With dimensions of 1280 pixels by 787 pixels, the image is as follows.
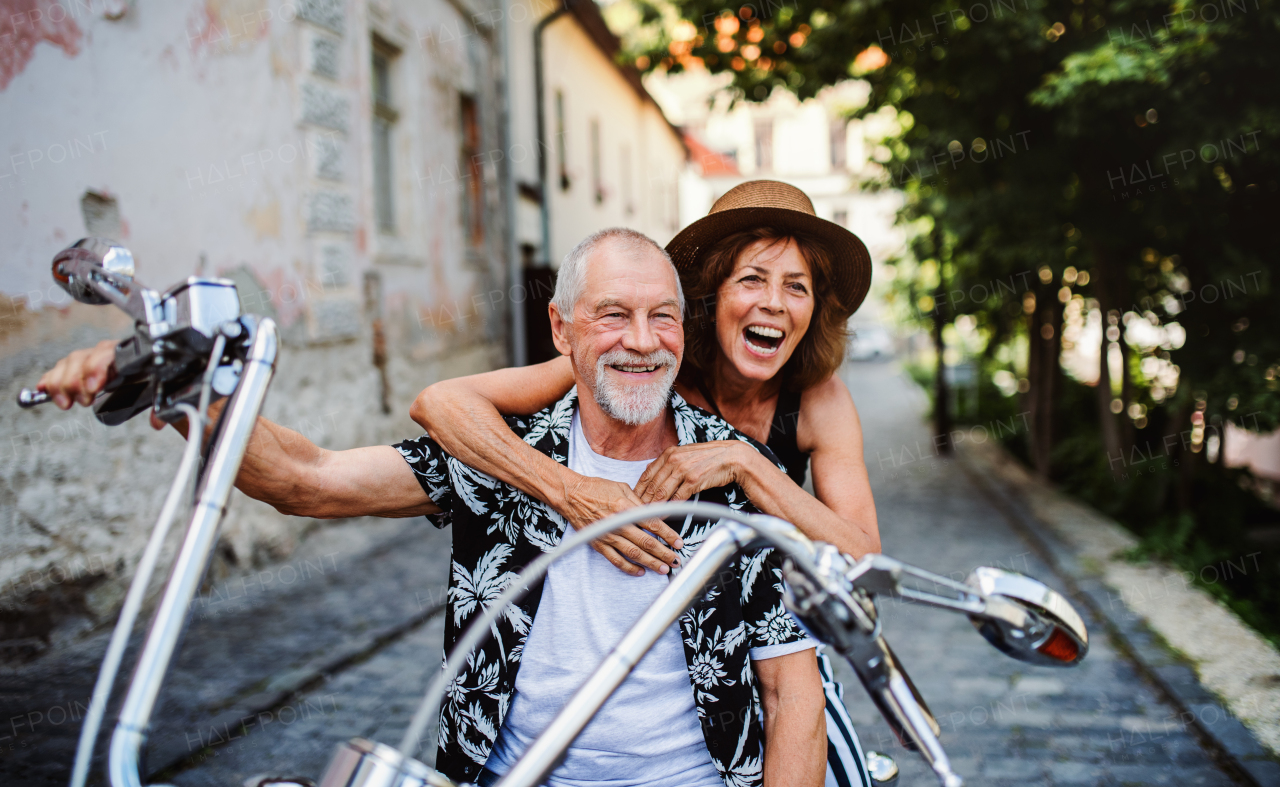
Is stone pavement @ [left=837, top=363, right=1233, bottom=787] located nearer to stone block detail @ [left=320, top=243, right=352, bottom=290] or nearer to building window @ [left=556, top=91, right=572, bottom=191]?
stone block detail @ [left=320, top=243, right=352, bottom=290]

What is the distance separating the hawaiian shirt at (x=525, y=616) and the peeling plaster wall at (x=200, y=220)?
3.16m

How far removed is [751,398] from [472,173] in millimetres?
8008

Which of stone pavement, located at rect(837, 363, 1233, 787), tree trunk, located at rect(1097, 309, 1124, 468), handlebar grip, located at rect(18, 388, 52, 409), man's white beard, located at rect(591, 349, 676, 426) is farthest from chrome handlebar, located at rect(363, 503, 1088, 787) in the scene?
tree trunk, located at rect(1097, 309, 1124, 468)

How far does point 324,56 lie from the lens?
6449mm

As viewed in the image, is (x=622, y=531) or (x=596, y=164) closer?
(x=622, y=531)

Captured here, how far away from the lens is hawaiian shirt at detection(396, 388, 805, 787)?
5.91 feet

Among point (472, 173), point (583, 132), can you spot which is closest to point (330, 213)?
point (472, 173)

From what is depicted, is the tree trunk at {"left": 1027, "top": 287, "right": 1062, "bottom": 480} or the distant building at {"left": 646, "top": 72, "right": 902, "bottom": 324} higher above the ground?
the distant building at {"left": 646, "top": 72, "right": 902, "bottom": 324}

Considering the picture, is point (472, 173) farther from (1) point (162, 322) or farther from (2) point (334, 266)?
(1) point (162, 322)

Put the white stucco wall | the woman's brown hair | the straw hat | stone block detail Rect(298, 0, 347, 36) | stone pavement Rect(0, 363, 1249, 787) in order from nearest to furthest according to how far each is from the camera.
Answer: the straw hat → the woman's brown hair → stone pavement Rect(0, 363, 1249, 787) → stone block detail Rect(298, 0, 347, 36) → the white stucco wall

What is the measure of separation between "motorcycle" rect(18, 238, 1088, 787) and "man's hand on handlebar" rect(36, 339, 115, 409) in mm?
73

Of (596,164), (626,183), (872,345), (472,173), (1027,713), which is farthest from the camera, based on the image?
(872,345)

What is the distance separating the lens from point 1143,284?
7.27 meters

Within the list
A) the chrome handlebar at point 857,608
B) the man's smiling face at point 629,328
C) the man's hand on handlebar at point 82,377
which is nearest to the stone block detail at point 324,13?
the man's smiling face at point 629,328
